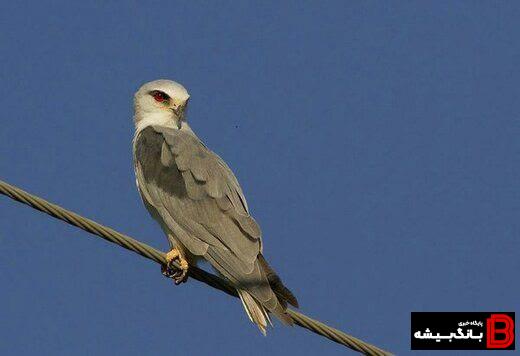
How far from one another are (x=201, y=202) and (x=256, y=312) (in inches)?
49.5

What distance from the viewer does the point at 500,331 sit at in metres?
9.05

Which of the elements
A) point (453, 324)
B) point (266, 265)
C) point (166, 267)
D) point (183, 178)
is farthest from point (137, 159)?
point (453, 324)

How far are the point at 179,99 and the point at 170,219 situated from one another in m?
1.88

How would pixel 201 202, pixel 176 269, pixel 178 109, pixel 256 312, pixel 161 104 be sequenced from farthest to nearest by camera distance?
pixel 161 104 → pixel 178 109 → pixel 201 202 → pixel 176 269 → pixel 256 312

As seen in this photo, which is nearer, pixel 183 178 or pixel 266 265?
pixel 266 265

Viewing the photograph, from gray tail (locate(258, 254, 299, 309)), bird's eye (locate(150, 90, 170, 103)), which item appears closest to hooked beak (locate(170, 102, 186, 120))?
bird's eye (locate(150, 90, 170, 103))

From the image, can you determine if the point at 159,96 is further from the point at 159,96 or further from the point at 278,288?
the point at 278,288

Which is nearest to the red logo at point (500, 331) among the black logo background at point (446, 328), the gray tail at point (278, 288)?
the black logo background at point (446, 328)

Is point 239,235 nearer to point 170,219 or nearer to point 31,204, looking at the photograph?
point 170,219

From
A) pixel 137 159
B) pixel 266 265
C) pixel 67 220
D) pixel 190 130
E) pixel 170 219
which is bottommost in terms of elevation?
pixel 67 220

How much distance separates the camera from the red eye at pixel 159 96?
902 centimetres

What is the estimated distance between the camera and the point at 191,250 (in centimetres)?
700

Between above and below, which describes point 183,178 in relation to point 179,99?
below

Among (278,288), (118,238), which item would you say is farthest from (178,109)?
(118,238)
